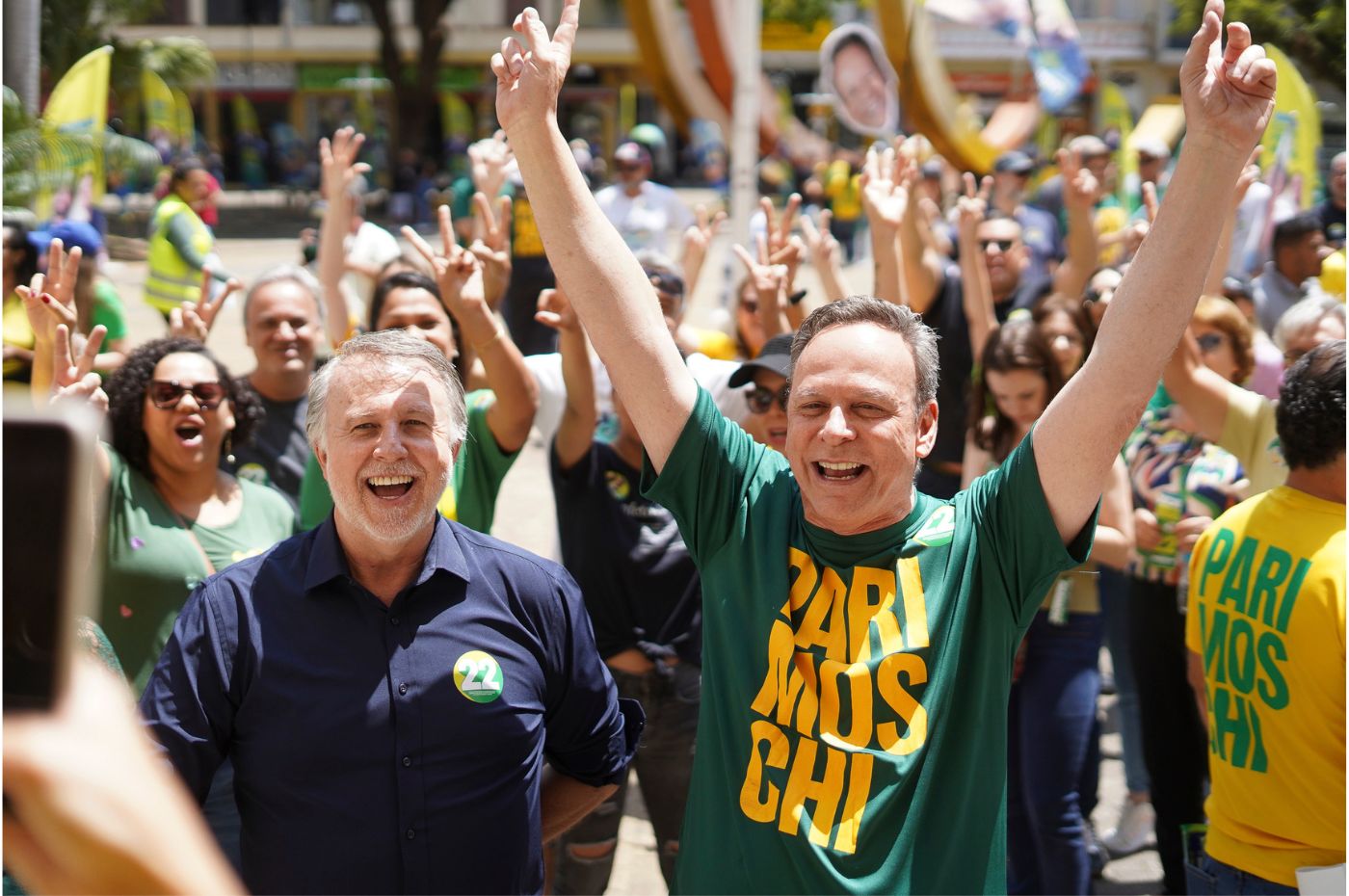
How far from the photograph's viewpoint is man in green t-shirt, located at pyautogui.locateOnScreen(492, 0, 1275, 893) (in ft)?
6.84

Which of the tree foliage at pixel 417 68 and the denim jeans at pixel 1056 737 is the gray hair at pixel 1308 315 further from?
the tree foliage at pixel 417 68

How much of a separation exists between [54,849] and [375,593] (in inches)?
74.5

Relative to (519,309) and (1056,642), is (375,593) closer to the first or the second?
(1056,642)

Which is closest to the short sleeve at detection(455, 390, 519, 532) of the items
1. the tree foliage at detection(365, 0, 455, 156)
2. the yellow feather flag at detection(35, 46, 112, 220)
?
the yellow feather flag at detection(35, 46, 112, 220)

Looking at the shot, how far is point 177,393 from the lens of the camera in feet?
12.0

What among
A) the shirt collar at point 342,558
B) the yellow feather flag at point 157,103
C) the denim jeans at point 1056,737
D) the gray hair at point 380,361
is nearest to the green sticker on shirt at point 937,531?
the shirt collar at point 342,558

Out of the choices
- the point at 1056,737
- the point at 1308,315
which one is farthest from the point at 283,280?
the point at 1308,315

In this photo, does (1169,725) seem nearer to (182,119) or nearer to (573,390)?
(573,390)

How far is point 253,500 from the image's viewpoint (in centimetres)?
369

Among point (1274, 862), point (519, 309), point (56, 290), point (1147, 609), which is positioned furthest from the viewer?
point (519, 309)

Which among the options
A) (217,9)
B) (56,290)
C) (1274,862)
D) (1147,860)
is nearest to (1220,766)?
(1274,862)

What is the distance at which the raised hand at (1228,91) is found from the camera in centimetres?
206

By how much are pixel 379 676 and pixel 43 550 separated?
180 cm

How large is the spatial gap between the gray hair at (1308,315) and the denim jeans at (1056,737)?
1104mm
